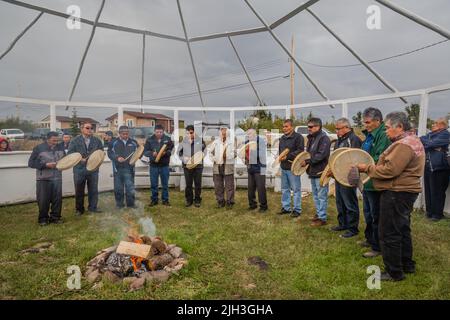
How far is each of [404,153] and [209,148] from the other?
524 cm

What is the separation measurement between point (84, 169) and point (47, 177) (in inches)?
38.6

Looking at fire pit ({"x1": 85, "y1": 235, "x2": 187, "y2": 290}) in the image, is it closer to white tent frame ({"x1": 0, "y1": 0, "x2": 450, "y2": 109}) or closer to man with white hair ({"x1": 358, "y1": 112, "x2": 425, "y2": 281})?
man with white hair ({"x1": 358, "y1": 112, "x2": 425, "y2": 281})

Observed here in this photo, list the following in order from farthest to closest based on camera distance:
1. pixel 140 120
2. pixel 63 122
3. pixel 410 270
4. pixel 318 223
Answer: pixel 140 120
pixel 63 122
pixel 318 223
pixel 410 270

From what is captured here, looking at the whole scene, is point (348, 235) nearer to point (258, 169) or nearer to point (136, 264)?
point (258, 169)

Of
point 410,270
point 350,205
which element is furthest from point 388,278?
point 350,205

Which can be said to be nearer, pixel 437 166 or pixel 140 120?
pixel 437 166

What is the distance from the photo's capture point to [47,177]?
636 cm

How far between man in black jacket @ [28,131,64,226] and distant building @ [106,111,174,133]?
309 centimetres

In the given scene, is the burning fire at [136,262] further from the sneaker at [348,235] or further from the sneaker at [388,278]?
the sneaker at [348,235]

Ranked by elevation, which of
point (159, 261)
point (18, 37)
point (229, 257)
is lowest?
point (229, 257)

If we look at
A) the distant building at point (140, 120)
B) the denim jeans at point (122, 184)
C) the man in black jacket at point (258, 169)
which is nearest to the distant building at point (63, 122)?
the distant building at point (140, 120)
